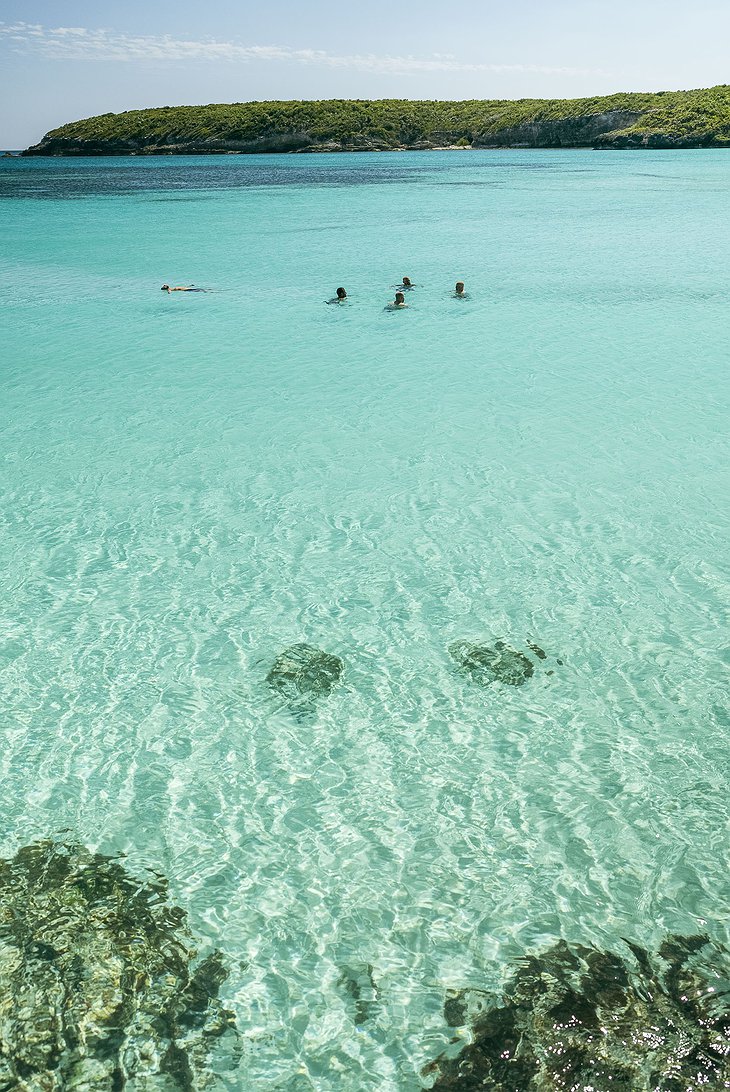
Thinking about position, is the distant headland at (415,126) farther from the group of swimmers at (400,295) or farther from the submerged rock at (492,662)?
the submerged rock at (492,662)

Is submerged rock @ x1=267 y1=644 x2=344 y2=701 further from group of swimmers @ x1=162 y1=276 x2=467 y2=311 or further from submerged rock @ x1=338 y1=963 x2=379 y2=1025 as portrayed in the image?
group of swimmers @ x1=162 y1=276 x2=467 y2=311

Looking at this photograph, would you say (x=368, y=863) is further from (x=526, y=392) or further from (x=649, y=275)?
(x=649, y=275)

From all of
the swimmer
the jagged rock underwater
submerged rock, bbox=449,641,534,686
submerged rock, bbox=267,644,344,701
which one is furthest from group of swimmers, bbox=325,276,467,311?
the jagged rock underwater

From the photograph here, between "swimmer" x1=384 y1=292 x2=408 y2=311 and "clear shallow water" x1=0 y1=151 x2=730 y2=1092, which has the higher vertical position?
"swimmer" x1=384 y1=292 x2=408 y2=311

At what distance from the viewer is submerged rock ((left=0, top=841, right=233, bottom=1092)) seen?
13.4ft

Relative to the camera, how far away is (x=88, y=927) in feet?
15.8

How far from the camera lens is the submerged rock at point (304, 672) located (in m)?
6.97

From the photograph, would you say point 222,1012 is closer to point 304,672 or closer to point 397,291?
point 304,672

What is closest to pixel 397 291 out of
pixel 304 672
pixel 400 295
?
pixel 400 295

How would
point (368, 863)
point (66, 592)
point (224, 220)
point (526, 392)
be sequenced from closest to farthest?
point (368, 863) → point (66, 592) → point (526, 392) → point (224, 220)

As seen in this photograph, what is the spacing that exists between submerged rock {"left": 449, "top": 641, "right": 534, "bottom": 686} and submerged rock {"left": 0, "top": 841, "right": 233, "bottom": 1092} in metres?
3.26

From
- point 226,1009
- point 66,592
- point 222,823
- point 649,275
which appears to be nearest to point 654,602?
point 222,823

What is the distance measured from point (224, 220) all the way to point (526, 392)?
107 ft

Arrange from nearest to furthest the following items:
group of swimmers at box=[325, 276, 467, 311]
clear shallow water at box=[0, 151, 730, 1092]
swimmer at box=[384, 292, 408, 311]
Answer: clear shallow water at box=[0, 151, 730, 1092] < swimmer at box=[384, 292, 408, 311] < group of swimmers at box=[325, 276, 467, 311]
